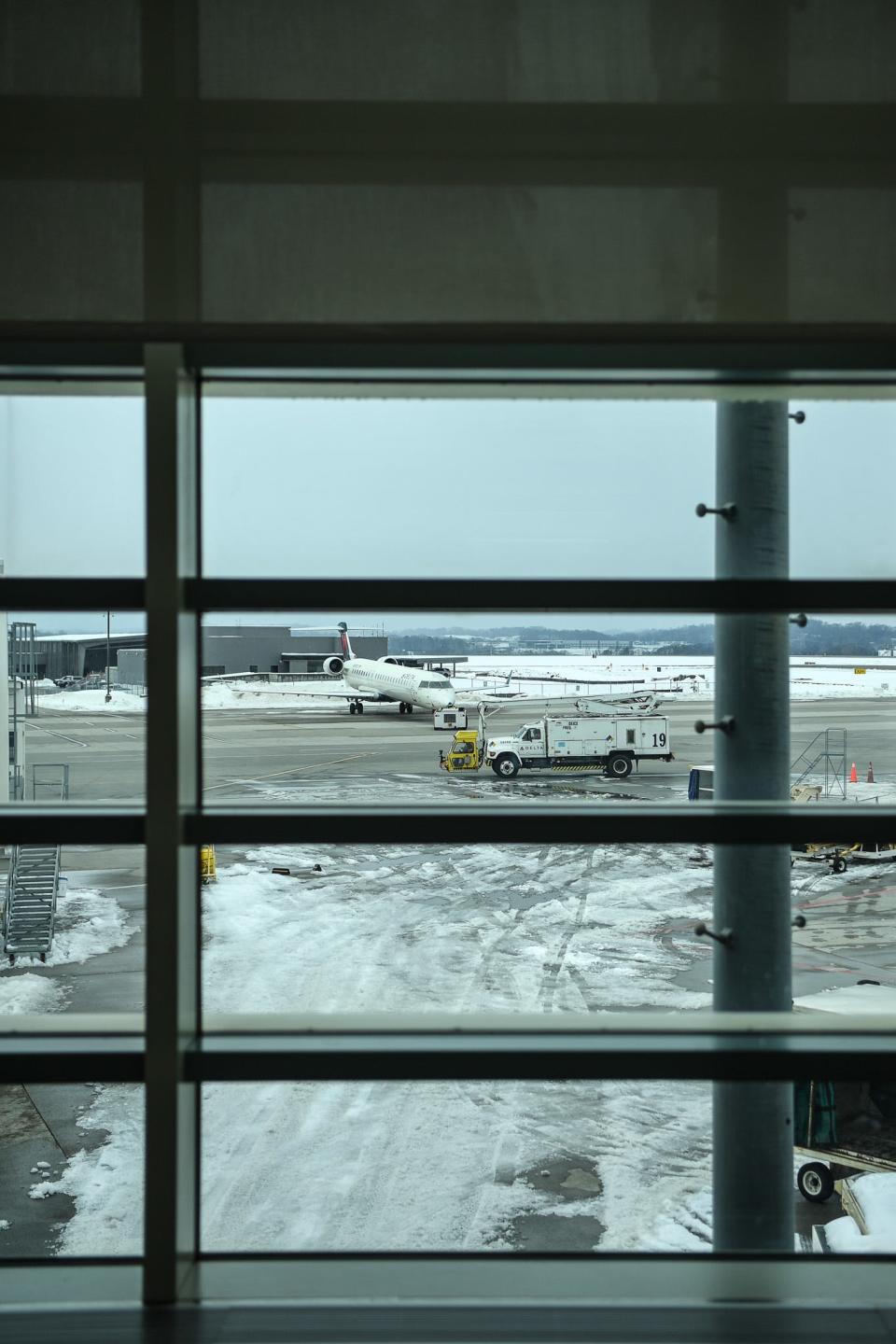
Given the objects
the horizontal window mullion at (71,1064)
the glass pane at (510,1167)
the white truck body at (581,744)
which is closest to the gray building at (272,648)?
the white truck body at (581,744)

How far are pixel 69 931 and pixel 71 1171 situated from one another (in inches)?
20.4

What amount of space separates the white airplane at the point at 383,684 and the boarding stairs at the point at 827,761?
0.84 m

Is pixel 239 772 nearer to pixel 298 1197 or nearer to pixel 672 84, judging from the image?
pixel 298 1197

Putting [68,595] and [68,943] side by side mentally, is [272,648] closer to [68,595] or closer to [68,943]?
[68,595]

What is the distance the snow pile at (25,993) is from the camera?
83.3 inches

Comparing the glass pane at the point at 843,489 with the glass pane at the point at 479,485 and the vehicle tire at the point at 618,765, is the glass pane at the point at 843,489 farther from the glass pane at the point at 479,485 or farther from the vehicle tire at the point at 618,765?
the vehicle tire at the point at 618,765

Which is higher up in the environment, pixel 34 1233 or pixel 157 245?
pixel 157 245

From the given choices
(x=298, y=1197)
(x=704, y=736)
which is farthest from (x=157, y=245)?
(x=298, y=1197)

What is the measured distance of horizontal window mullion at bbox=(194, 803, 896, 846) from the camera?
1.88 meters

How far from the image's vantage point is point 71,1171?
2020 mm

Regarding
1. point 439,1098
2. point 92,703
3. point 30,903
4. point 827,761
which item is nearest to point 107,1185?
point 30,903

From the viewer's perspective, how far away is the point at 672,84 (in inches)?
68.3

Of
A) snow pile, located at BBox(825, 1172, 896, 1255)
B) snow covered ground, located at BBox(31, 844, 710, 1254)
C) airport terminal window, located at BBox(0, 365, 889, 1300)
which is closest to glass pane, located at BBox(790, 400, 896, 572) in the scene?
airport terminal window, located at BBox(0, 365, 889, 1300)

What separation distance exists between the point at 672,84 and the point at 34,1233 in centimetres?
268
